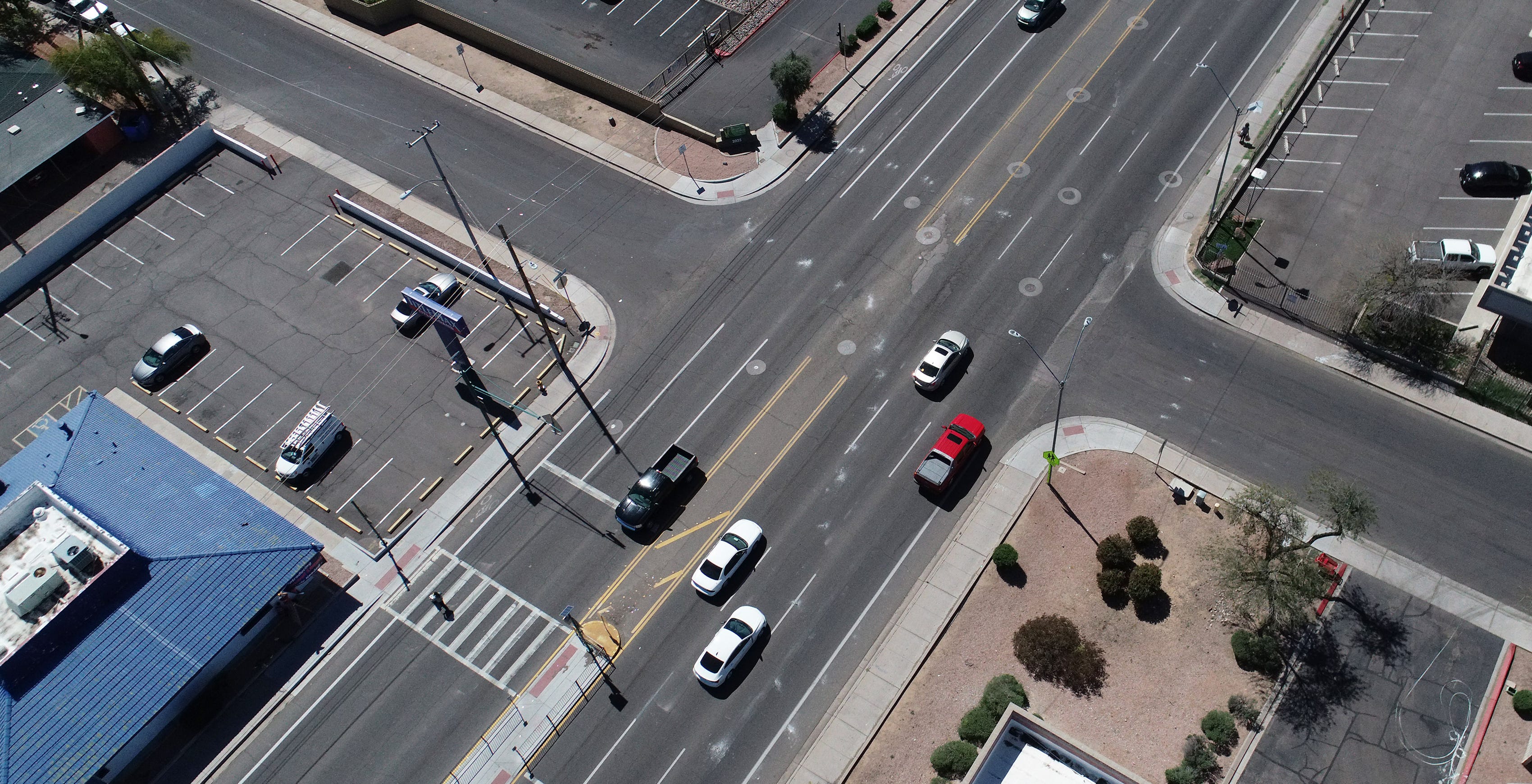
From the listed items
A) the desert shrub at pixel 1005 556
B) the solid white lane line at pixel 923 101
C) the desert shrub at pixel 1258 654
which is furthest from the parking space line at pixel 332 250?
the desert shrub at pixel 1258 654

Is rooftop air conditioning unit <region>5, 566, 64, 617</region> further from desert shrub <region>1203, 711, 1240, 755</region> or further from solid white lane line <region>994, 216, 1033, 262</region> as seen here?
desert shrub <region>1203, 711, 1240, 755</region>

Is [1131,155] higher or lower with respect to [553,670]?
higher

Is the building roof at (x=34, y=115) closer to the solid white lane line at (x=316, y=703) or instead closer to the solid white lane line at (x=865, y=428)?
the solid white lane line at (x=316, y=703)

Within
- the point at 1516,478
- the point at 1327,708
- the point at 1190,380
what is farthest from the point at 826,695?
the point at 1516,478

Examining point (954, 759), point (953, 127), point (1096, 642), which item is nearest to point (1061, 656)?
point (1096, 642)

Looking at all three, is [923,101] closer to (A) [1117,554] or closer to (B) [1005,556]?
(B) [1005,556]

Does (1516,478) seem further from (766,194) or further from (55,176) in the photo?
(55,176)
